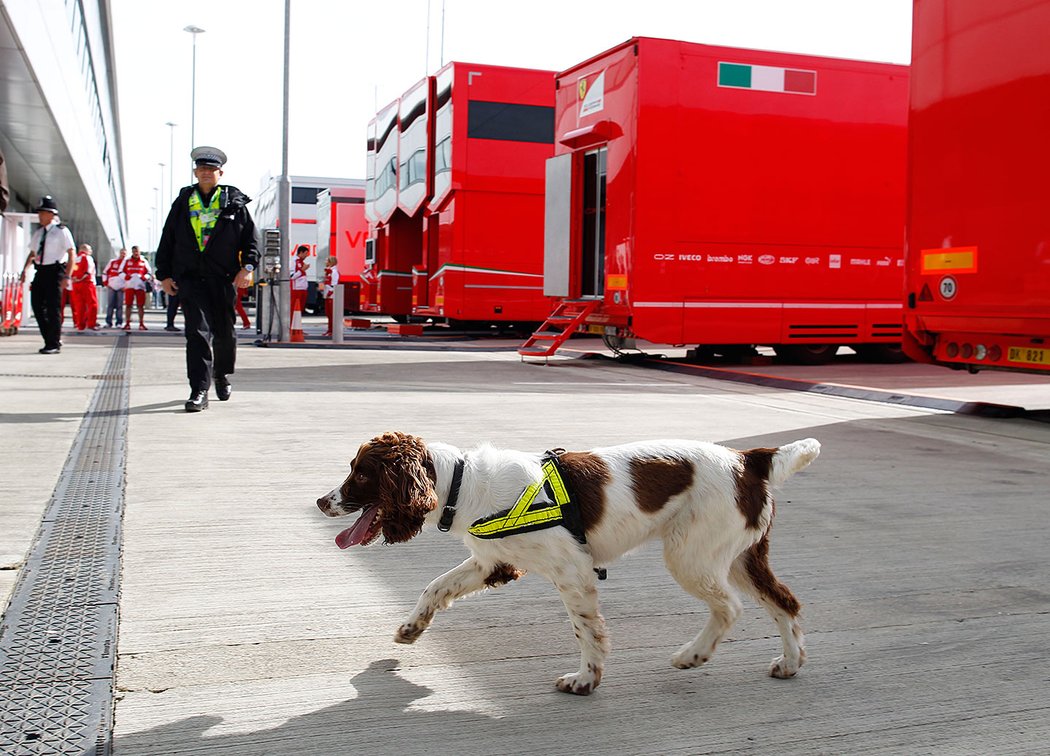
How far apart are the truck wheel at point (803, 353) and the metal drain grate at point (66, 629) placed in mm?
12352

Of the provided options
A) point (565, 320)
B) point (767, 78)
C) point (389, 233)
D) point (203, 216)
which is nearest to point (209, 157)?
point (203, 216)

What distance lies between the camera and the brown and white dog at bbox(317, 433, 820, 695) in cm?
304

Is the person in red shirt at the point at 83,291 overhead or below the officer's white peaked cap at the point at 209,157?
below

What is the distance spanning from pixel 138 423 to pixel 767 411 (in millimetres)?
5245

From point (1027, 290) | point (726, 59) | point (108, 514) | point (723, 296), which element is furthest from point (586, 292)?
point (108, 514)

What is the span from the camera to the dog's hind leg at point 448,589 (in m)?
3.29

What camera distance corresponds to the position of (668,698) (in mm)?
3070

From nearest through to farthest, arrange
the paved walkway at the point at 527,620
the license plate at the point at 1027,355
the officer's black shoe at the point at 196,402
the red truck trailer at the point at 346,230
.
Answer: the paved walkway at the point at 527,620 < the officer's black shoe at the point at 196,402 < the license plate at the point at 1027,355 < the red truck trailer at the point at 346,230

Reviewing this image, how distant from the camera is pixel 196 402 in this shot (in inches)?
336

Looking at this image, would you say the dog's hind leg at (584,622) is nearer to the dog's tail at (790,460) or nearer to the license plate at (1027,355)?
the dog's tail at (790,460)

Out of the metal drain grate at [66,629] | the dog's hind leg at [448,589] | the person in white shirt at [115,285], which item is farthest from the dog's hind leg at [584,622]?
the person in white shirt at [115,285]

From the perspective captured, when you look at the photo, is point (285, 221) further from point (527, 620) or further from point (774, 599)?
point (774, 599)

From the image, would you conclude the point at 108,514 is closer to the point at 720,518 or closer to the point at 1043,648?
the point at 720,518

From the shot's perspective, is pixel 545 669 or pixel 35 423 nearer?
pixel 545 669
